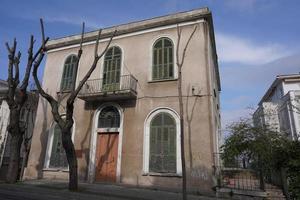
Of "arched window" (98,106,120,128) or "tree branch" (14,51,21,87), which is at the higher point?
"tree branch" (14,51,21,87)

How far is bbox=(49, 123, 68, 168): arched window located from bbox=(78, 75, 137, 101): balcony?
2874 millimetres

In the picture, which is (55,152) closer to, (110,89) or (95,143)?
(95,143)

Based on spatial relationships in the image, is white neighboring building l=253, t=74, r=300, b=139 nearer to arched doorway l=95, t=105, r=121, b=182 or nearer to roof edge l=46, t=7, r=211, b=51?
roof edge l=46, t=7, r=211, b=51

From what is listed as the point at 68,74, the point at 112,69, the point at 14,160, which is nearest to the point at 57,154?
the point at 14,160

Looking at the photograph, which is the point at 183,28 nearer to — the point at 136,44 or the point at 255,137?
the point at 136,44

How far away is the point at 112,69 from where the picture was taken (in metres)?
13.8

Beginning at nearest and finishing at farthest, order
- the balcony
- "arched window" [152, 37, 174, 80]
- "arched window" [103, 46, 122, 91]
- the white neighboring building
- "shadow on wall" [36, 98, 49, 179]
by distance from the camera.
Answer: the balcony → "arched window" [152, 37, 174, 80] → "arched window" [103, 46, 122, 91] → "shadow on wall" [36, 98, 49, 179] → the white neighboring building

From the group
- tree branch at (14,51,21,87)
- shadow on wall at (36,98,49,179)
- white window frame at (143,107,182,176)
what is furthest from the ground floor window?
white window frame at (143,107,182,176)

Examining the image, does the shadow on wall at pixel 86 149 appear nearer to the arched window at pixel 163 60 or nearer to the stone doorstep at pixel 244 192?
the arched window at pixel 163 60

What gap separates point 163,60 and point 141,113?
3.07 meters

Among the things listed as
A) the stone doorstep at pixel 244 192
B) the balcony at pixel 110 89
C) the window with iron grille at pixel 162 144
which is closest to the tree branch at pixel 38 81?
the balcony at pixel 110 89

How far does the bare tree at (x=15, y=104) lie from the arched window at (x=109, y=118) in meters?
3.91

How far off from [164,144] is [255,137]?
13.5 feet

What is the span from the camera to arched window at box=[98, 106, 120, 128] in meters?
12.8
